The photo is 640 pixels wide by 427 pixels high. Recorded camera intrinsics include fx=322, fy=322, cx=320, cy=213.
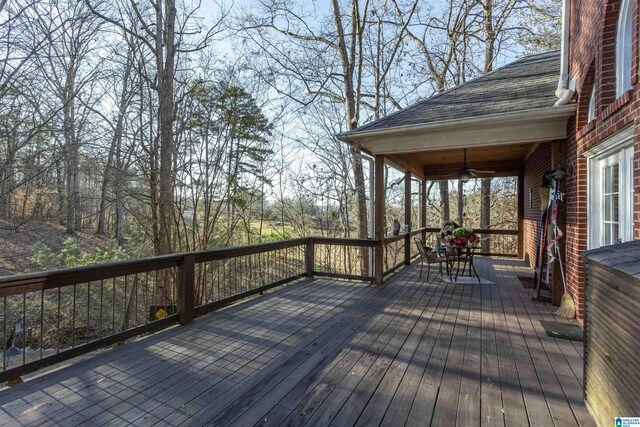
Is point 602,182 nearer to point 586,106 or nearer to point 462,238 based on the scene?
point 586,106

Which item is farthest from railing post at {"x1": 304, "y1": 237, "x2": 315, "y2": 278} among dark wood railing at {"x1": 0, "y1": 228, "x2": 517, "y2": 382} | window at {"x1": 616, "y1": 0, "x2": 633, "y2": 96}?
window at {"x1": 616, "y1": 0, "x2": 633, "y2": 96}

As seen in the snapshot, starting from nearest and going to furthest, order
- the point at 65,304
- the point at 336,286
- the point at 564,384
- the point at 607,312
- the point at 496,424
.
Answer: the point at 607,312 < the point at 496,424 < the point at 564,384 < the point at 336,286 < the point at 65,304

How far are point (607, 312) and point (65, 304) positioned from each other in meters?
10.2

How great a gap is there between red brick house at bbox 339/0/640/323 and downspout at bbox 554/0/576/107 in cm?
1

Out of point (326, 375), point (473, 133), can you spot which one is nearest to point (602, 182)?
point (473, 133)

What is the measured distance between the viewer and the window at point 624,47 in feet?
8.87

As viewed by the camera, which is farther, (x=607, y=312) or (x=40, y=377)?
(x=40, y=377)

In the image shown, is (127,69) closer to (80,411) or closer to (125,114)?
(125,114)

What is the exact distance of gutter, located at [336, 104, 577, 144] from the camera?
392 centimetres

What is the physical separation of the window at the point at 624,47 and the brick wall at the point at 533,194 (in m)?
3.08

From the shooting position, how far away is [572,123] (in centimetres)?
409

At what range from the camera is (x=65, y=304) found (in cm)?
798

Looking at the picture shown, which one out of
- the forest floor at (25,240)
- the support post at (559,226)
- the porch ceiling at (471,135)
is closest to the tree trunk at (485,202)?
the porch ceiling at (471,135)

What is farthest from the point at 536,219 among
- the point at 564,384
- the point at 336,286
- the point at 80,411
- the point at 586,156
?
the point at 80,411
